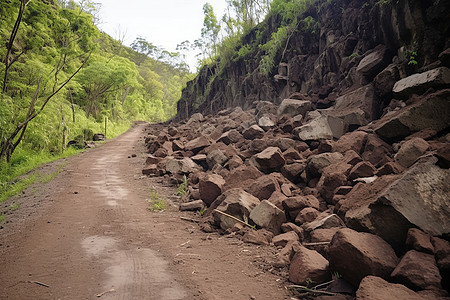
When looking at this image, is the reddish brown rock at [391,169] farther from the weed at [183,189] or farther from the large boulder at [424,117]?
the weed at [183,189]

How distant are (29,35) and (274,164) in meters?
14.9

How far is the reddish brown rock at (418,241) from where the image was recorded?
252 cm

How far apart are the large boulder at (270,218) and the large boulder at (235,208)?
0.31m

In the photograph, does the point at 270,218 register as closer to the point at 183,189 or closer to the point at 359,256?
the point at 359,256

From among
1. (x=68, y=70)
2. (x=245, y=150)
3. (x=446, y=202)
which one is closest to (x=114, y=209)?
(x=245, y=150)

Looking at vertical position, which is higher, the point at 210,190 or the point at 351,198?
the point at 351,198

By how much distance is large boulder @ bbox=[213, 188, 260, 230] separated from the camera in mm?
4602

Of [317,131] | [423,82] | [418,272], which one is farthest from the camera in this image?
[317,131]

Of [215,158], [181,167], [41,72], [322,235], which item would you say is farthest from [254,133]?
[41,72]

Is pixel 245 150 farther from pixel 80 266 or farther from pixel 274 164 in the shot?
pixel 80 266

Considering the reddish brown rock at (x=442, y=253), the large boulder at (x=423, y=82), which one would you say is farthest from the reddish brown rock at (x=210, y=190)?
the large boulder at (x=423, y=82)

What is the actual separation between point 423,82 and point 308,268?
537 centimetres

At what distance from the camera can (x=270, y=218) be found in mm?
4250

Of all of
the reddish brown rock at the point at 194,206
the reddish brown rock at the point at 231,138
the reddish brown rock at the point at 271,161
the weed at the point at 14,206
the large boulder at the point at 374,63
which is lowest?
the weed at the point at 14,206
